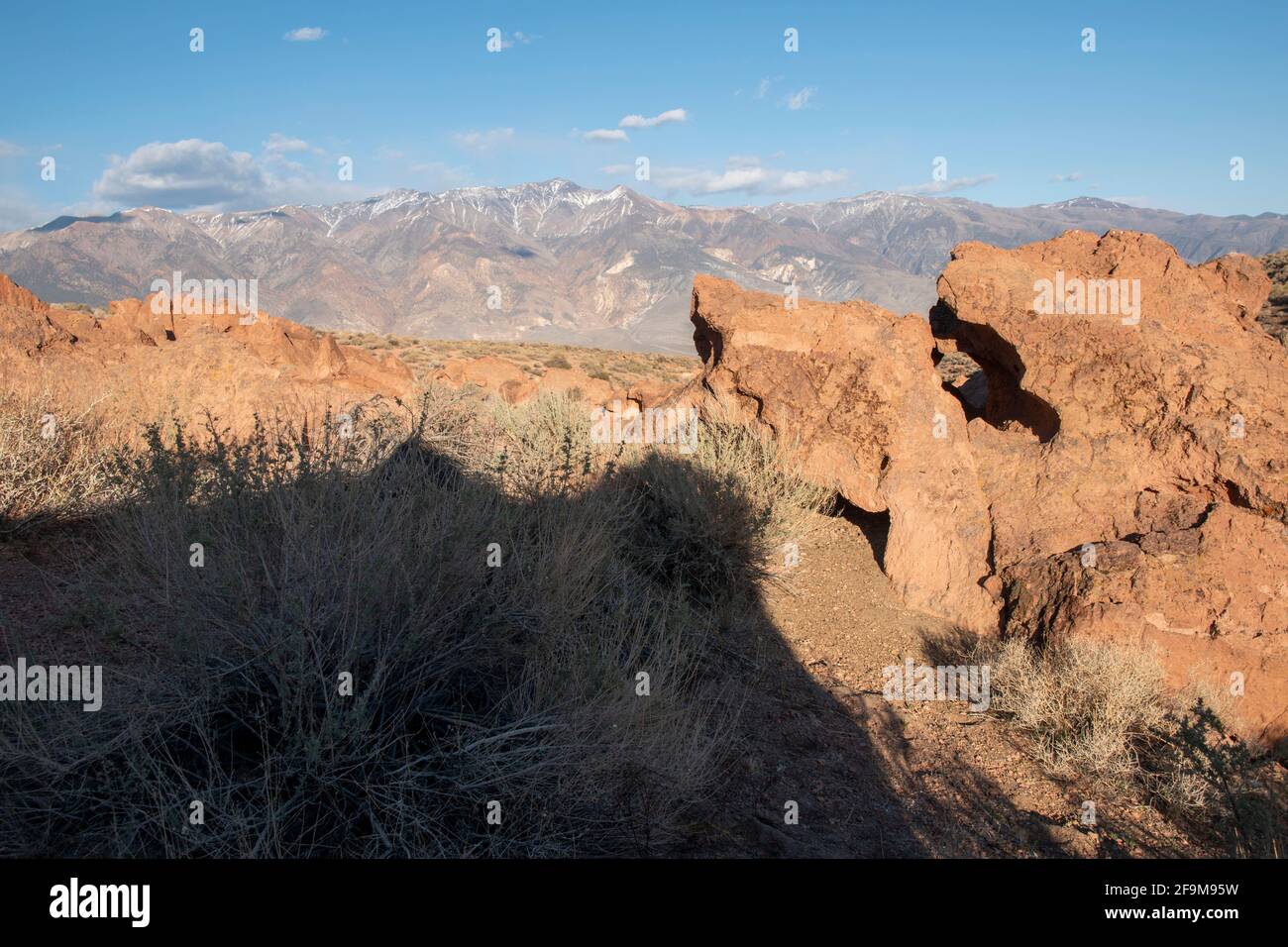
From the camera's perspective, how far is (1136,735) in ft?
15.1

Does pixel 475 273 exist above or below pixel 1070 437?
above

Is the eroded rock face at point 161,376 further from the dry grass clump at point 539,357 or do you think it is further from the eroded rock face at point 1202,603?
the dry grass clump at point 539,357

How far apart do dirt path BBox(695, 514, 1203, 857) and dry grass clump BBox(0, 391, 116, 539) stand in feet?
14.4

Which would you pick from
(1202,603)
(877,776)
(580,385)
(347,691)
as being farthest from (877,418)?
(580,385)

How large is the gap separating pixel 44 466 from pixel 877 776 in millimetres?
5654

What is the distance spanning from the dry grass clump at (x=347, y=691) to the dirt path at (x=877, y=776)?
0.33 metres

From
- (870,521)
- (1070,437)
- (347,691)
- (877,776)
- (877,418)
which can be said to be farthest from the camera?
(870,521)

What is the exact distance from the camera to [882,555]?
6793mm

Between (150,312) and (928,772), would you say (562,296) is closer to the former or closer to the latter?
(150,312)

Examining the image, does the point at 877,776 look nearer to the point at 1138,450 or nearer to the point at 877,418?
the point at 877,418

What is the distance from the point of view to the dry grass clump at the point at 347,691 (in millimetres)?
2715

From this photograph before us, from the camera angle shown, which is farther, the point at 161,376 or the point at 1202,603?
the point at 161,376

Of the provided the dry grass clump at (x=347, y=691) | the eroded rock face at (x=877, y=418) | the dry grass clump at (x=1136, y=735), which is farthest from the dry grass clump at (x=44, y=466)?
the dry grass clump at (x=1136, y=735)

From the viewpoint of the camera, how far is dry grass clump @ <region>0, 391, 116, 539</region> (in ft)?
16.9
